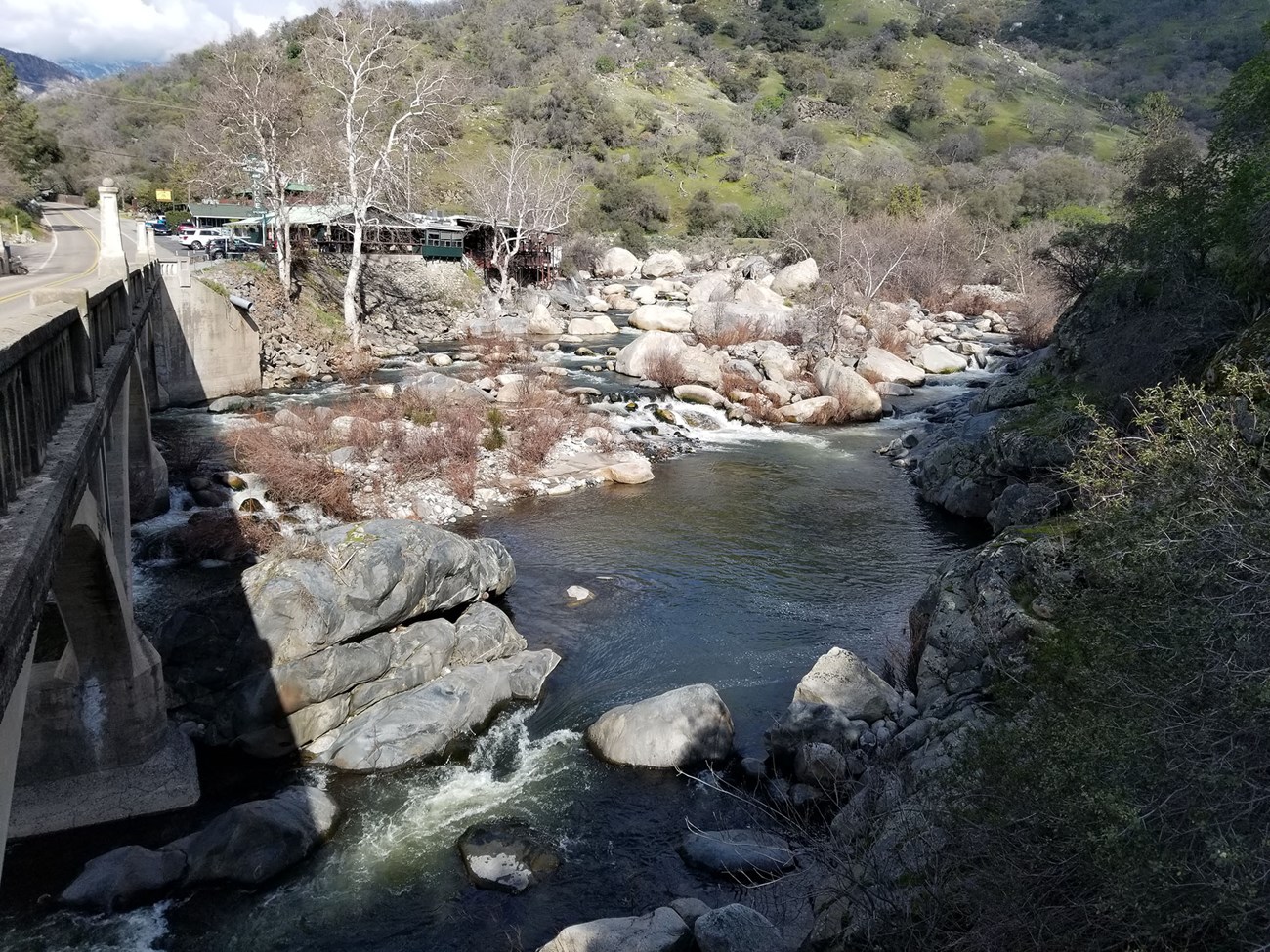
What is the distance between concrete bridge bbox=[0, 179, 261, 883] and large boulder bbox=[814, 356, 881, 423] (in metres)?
25.6

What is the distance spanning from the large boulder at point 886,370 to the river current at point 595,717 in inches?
489

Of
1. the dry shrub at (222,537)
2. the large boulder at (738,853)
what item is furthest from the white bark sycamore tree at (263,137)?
the large boulder at (738,853)

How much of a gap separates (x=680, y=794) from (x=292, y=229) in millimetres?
42970

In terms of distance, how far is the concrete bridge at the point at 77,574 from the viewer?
6.11m

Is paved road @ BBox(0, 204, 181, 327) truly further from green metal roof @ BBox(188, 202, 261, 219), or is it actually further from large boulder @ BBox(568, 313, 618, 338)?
large boulder @ BBox(568, 313, 618, 338)

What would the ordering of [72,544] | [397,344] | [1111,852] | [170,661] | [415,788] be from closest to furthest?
[1111,852] < [72,544] < [415,788] < [170,661] < [397,344]

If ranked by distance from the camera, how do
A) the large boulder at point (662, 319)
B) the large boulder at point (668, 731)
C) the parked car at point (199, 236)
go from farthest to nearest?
the large boulder at point (662, 319), the parked car at point (199, 236), the large boulder at point (668, 731)

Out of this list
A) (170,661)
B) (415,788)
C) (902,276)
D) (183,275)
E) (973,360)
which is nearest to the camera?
(415,788)

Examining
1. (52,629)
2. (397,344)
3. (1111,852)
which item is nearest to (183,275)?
(397,344)

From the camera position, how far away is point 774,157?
94.8m

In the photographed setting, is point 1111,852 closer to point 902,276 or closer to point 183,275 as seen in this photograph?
point 183,275

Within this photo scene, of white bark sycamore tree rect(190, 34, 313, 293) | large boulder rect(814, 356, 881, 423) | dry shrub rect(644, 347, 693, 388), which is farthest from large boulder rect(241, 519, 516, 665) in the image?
white bark sycamore tree rect(190, 34, 313, 293)

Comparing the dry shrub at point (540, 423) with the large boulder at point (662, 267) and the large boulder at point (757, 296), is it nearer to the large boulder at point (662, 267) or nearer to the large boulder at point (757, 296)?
the large boulder at point (757, 296)

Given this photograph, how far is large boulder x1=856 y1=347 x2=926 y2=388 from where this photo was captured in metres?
40.2
